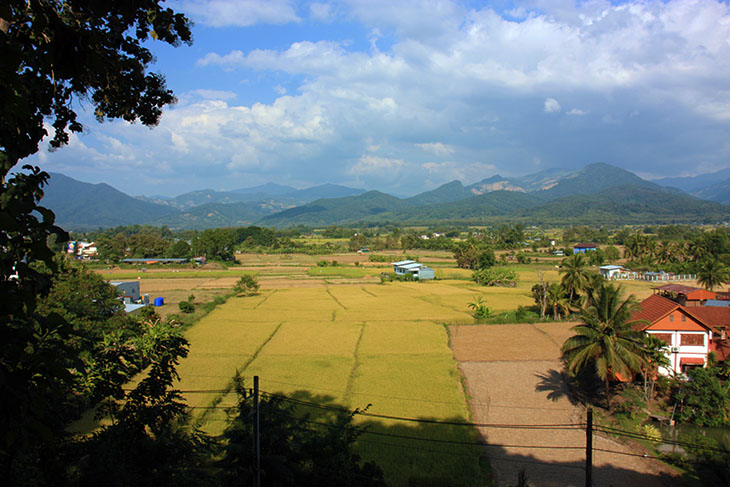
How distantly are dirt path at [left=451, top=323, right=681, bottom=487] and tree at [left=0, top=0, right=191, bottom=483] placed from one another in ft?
38.3

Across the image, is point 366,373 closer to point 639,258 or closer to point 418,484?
point 418,484

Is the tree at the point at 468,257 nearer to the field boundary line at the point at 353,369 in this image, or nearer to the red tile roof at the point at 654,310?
the red tile roof at the point at 654,310

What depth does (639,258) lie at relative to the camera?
6300cm

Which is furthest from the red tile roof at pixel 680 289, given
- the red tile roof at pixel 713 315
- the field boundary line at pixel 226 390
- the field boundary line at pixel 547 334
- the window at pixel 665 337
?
the field boundary line at pixel 226 390

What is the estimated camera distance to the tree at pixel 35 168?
232 centimetres

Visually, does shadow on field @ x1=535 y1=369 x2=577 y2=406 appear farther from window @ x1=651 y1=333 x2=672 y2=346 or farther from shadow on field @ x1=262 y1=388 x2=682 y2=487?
window @ x1=651 y1=333 x2=672 y2=346

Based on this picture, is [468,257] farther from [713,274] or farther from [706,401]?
[706,401]

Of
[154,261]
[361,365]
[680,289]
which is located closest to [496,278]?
[680,289]

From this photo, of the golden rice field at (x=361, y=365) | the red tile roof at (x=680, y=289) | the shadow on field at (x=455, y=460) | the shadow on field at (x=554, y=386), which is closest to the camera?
the shadow on field at (x=455, y=460)

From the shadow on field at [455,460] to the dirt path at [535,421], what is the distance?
36 millimetres

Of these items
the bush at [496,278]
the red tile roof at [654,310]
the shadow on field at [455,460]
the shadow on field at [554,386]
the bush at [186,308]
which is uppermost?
the red tile roof at [654,310]

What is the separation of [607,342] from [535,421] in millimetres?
4126

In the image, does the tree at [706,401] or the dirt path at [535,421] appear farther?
the tree at [706,401]

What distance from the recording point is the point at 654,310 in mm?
20000
